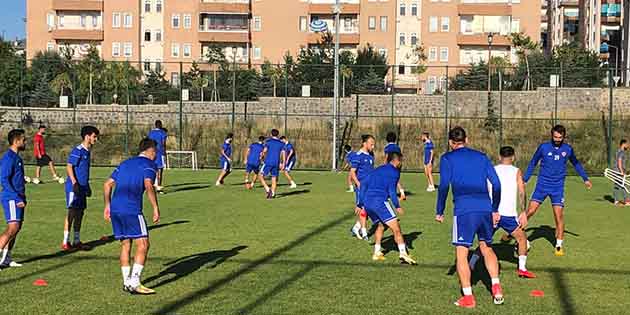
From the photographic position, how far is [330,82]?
48.2 metres

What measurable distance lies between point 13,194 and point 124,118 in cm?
3704

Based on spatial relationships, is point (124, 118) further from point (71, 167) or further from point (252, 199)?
point (71, 167)

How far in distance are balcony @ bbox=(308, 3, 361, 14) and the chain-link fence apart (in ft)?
75.4

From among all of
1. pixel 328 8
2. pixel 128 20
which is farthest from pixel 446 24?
pixel 128 20

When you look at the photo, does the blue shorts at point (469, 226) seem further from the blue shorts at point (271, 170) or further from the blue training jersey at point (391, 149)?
the blue shorts at point (271, 170)

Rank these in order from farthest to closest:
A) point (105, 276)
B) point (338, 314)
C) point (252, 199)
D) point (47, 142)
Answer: point (47, 142) < point (252, 199) < point (105, 276) < point (338, 314)

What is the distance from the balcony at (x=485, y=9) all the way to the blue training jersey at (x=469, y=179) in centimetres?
6517

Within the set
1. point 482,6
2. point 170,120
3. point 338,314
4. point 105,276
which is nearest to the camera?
point 338,314

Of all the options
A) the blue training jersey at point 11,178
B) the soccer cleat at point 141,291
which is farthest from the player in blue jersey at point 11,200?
the soccer cleat at point 141,291

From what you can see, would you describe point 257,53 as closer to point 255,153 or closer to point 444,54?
point 444,54

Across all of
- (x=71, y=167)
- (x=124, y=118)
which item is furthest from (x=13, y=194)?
(x=124, y=118)

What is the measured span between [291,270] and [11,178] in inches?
164

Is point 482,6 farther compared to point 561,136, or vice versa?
point 482,6

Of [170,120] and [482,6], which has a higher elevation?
[482,6]
